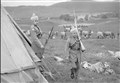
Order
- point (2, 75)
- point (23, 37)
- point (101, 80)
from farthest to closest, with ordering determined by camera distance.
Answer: point (101, 80) < point (23, 37) < point (2, 75)

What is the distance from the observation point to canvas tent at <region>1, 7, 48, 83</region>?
5688mm

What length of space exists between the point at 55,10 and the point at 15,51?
122m

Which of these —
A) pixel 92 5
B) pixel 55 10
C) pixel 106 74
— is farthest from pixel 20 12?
pixel 106 74

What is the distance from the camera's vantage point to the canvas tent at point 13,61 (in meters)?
5.69

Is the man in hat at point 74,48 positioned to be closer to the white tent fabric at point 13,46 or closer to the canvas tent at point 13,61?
the canvas tent at point 13,61

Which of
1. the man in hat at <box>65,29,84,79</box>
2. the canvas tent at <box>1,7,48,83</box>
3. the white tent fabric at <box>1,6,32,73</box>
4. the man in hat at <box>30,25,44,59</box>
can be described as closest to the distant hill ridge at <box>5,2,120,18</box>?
the man in hat at <box>65,29,84,79</box>

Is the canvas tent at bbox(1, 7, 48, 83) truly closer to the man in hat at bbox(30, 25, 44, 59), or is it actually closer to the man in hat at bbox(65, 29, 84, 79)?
the man in hat at bbox(30, 25, 44, 59)

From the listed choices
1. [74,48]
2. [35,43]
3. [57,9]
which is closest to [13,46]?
[35,43]

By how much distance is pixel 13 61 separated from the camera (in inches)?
230

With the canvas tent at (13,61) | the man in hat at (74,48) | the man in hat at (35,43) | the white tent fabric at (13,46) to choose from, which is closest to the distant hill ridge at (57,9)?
the man in hat at (74,48)

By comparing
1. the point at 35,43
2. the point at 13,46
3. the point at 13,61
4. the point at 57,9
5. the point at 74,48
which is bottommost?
the point at 57,9

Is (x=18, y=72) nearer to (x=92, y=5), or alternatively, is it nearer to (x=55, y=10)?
(x=55, y=10)

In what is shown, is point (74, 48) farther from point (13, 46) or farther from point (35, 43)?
point (13, 46)

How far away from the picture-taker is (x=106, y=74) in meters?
9.68
